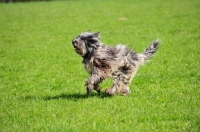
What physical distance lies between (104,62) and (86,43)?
629 millimetres

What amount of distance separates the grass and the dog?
0.34m

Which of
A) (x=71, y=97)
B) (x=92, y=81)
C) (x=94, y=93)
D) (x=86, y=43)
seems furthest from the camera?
(x=94, y=93)

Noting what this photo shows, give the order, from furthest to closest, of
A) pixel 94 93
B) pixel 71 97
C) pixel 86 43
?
pixel 94 93
pixel 71 97
pixel 86 43

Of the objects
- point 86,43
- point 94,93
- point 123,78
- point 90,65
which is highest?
point 86,43

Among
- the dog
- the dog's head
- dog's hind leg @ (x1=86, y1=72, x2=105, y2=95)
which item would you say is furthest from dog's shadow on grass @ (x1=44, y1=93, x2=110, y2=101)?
the dog's head

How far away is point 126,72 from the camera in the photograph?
8.60 meters

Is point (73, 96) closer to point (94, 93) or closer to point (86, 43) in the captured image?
point (94, 93)

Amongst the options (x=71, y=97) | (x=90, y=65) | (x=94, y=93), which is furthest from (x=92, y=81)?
(x=94, y=93)

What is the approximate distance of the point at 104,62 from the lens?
822 cm

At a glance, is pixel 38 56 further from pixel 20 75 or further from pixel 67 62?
pixel 20 75

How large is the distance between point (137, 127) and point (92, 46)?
2667 mm

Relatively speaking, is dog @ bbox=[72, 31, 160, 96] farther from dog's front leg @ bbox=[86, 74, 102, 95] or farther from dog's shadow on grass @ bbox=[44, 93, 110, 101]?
dog's shadow on grass @ bbox=[44, 93, 110, 101]

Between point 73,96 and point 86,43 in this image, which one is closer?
point 86,43

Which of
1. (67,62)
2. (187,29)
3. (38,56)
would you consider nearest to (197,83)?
(67,62)
